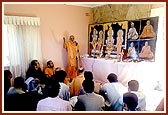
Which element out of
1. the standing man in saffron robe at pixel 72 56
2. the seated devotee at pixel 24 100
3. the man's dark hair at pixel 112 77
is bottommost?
the seated devotee at pixel 24 100

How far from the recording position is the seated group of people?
1.09 m

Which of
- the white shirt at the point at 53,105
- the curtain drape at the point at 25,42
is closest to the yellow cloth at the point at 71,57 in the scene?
the curtain drape at the point at 25,42

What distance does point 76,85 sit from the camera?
1587 millimetres

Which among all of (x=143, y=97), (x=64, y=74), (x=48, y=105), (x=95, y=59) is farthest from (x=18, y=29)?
(x=143, y=97)

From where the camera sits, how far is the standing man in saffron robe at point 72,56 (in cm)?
172

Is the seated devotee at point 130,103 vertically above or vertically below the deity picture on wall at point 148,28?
below

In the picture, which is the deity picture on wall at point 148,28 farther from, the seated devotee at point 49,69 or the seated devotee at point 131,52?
the seated devotee at point 49,69

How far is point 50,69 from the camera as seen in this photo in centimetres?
A: 169

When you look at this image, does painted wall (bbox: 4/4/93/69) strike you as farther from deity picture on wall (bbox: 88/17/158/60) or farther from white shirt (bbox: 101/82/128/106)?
white shirt (bbox: 101/82/128/106)

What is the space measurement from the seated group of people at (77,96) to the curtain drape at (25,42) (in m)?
0.18

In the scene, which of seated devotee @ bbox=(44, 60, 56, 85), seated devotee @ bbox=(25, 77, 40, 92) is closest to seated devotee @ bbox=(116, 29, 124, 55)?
seated devotee @ bbox=(44, 60, 56, 85)

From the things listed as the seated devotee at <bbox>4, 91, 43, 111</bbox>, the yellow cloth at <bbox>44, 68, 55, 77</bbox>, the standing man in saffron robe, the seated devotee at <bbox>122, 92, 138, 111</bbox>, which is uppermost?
the standing man in saffron robe

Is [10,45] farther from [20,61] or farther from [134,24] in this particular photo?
[134,24]

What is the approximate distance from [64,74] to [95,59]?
1.20 ft
